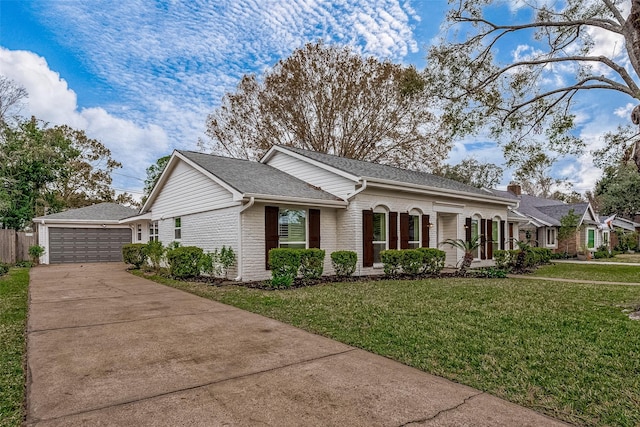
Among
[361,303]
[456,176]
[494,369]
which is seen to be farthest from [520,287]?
[456,176]

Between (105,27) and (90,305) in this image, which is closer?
(90,305)

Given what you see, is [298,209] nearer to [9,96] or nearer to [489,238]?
[489,238]

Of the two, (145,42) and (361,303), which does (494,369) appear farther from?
(145,42)

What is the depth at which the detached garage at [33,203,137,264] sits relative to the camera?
2041cm

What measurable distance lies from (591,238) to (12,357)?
3414cm

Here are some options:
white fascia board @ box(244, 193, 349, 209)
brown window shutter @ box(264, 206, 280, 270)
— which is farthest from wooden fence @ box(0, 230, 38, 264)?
white fascia board @ box(244, 193, 349, 209)

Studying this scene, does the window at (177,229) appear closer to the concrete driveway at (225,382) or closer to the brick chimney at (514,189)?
the concrete driveway at (225,382)

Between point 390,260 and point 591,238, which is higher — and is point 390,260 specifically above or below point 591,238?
above

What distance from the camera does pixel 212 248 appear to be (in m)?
12.2

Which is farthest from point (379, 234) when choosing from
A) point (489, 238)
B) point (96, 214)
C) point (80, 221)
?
point (96, 214)

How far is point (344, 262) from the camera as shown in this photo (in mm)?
11656

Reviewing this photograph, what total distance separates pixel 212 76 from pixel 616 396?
53.1 ft

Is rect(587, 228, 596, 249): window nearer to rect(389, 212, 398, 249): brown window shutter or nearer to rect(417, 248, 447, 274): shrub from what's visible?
rect(417, 248, 447, 274): shrub

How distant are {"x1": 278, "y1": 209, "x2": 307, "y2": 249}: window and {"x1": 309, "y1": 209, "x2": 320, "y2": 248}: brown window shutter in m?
0.17
